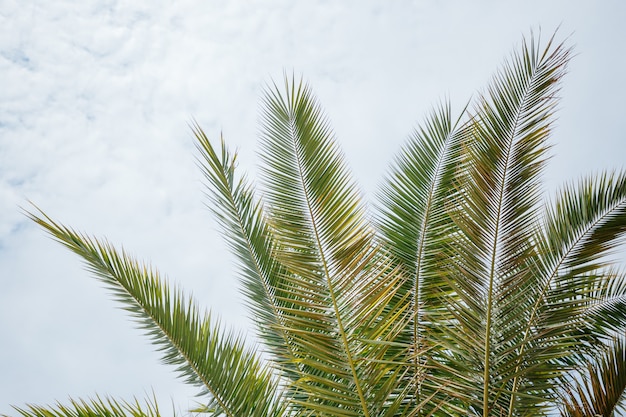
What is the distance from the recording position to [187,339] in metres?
3.97

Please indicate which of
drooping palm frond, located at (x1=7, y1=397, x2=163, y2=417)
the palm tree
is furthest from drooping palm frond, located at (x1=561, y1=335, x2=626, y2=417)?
drooping palm frond, located at (x1=7, y1=397, x2=163, y2=417)

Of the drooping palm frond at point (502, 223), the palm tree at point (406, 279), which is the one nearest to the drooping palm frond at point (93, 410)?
the palm tree at point (406, 279)

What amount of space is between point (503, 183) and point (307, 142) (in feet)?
4.33

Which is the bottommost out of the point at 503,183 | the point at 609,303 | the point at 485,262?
the point at 609,303

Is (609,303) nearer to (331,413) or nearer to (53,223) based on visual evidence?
(331,413)

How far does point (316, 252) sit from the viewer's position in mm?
3777

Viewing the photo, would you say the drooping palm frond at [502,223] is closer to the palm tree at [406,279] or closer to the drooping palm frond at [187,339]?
the palm tree at [406,279]

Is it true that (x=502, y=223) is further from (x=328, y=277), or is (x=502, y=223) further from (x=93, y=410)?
(x=93, y=410)

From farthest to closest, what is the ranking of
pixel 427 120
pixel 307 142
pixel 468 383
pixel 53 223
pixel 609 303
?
1. pixel 427 120
2. pixel 609 303
3. pixel 307 142
4. pixel 468 383
5. pixel 53 223

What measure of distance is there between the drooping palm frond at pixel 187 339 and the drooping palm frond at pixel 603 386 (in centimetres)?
220

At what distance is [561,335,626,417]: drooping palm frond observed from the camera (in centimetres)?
456

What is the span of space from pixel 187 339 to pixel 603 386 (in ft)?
10.3

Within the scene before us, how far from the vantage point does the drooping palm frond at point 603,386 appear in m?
4.56

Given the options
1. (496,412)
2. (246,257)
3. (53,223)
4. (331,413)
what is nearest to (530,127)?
(496,412)
